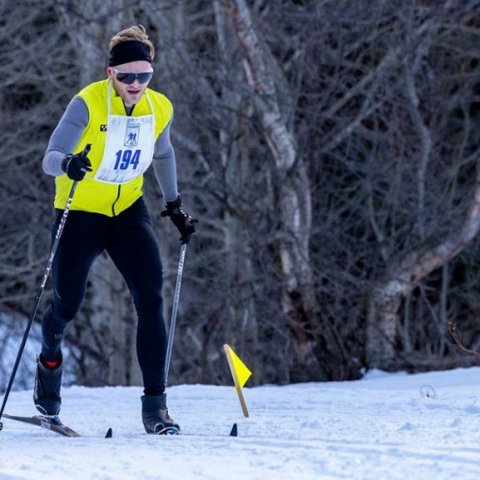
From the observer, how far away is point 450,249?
424 inches

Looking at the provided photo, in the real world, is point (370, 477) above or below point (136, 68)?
below

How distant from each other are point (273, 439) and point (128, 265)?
105cm

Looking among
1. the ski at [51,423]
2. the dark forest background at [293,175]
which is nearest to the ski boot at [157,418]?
the ski at [51,423]

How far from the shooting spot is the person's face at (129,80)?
6070 mm

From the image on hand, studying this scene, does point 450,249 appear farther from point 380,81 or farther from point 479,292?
point 479,292

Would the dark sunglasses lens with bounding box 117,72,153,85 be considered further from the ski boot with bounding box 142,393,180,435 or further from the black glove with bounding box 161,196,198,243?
the ski boot with bounding box 142,393,180,435

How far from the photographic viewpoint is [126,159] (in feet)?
20.1

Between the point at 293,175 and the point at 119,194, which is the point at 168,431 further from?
the point at 293,175

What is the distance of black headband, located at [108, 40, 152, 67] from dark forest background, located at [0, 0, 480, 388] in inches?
185

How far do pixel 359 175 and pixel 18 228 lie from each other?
430 cm

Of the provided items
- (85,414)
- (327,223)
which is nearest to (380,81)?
(327,223)

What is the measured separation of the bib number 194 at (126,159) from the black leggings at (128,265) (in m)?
0.26

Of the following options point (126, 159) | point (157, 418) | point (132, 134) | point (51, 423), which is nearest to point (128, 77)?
point (132, 134)

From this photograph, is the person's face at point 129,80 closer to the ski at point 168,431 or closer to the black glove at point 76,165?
the black glove at point 76,165
